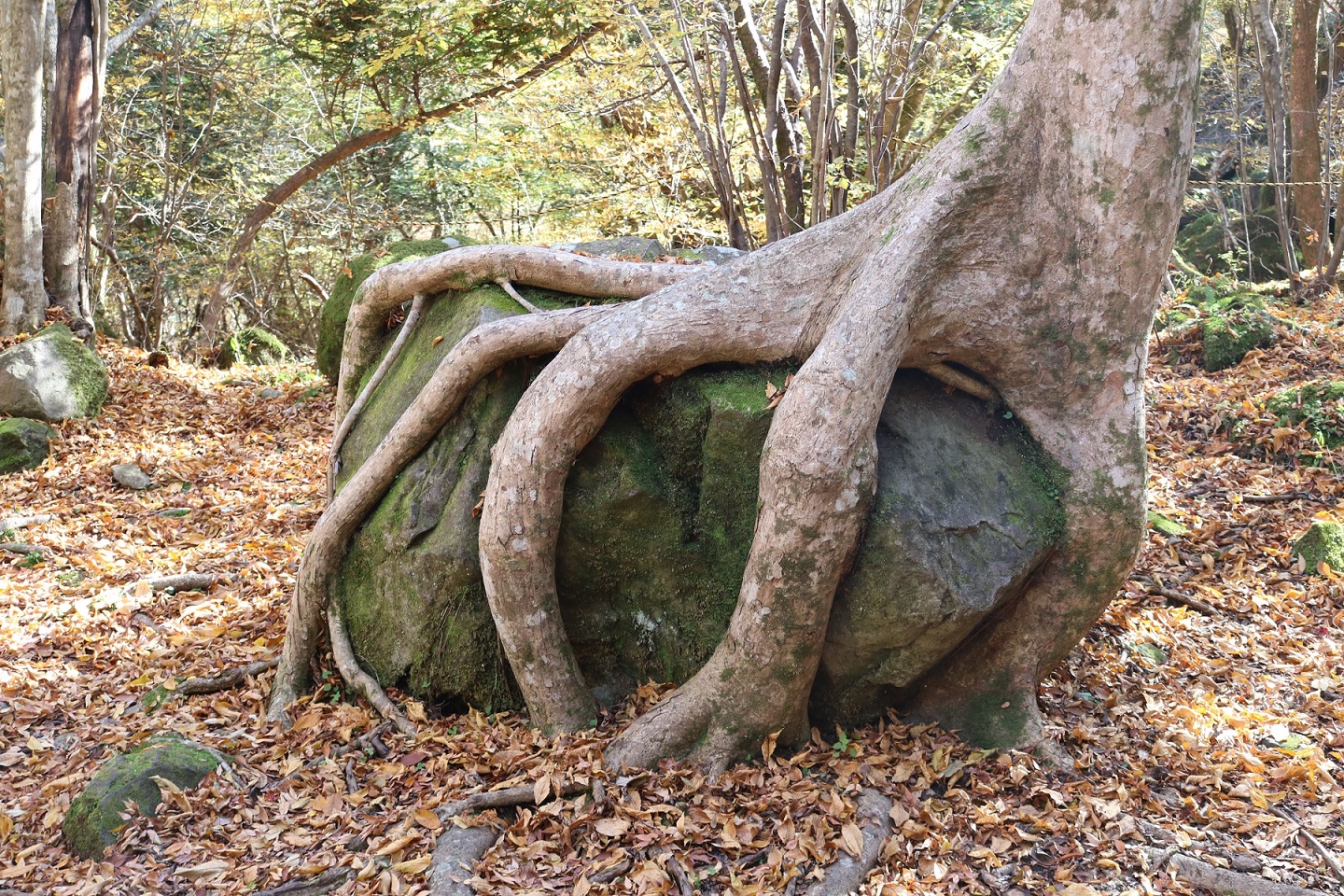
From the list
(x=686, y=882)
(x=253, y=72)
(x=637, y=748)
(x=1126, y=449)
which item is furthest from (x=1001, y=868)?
(x=253, y=72)

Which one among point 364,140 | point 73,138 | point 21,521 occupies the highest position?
point 364,140

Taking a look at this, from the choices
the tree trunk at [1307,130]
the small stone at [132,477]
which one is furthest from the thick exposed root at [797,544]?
the tree trunk at [1307,130]

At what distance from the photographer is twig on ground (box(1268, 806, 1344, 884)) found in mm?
3373

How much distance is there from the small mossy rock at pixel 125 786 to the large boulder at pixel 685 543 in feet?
3.02

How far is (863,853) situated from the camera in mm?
3516

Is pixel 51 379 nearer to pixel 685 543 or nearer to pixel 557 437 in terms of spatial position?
pixel 557 437

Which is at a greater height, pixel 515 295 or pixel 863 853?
pixel 515 295

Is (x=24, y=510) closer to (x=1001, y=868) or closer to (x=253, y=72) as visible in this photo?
(x=1001, y=868)

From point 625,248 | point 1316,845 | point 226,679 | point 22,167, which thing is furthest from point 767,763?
point 22,167

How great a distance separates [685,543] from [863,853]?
1476mm

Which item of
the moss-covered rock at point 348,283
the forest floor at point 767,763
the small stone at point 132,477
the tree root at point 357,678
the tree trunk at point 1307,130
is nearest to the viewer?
the forest floor at point 767,763

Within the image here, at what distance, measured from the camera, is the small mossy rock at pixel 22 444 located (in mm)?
8641

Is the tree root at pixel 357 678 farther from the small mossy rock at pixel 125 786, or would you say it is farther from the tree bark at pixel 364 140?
the tree bark at pixel 364 140

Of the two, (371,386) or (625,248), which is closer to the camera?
(371,386)
